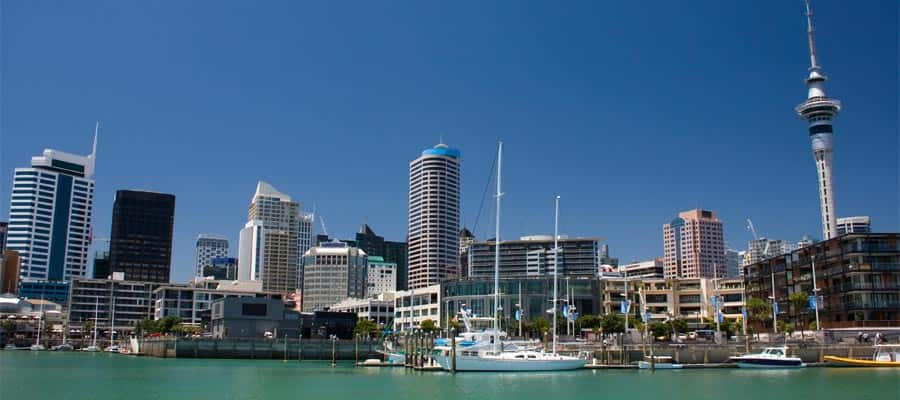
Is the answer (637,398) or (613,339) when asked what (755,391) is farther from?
(613,339)

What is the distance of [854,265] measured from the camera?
138 meters

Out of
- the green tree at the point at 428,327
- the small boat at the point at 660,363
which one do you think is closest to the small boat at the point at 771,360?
the small boat at the point at 660,363

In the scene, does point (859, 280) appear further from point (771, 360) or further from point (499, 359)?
point (499, 359)

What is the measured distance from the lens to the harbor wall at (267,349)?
164875 millimetres

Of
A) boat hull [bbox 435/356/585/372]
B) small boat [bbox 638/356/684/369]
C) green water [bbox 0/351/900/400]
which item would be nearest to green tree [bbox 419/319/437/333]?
green water [bbox 0/351/900/400]

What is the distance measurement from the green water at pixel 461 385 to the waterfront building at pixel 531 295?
78.8 meters

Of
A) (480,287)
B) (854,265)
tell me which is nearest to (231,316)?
(480,287)

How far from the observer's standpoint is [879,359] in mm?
108375

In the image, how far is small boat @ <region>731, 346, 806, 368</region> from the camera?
10450 centimetres

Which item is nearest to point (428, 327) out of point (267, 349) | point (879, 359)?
point (267, 349)

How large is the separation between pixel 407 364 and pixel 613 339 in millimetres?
33156

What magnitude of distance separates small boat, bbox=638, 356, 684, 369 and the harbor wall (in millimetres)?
66866

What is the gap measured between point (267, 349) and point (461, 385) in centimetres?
9114

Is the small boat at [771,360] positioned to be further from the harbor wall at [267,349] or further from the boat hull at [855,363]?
the harbor wall at [267,349]
